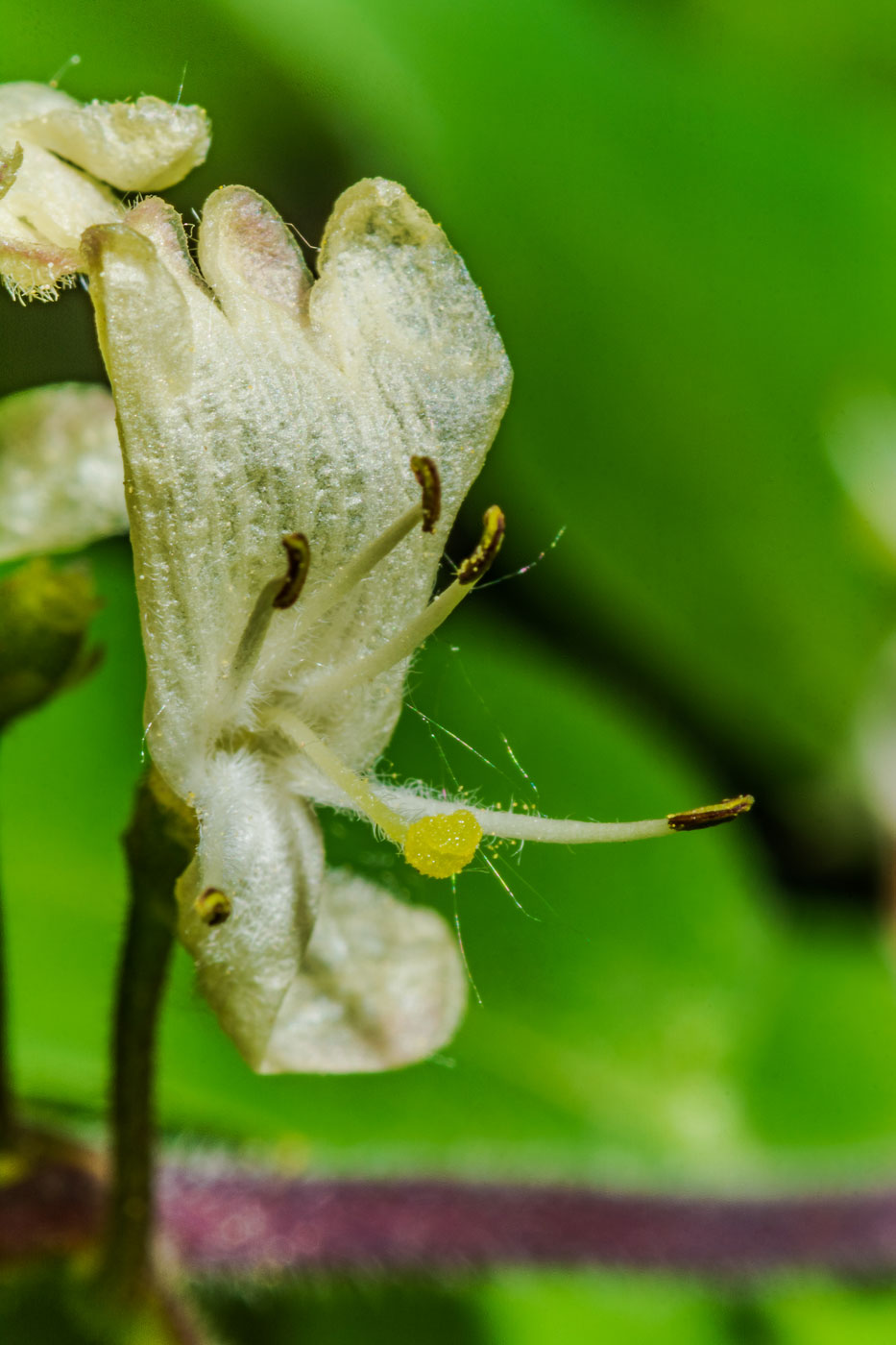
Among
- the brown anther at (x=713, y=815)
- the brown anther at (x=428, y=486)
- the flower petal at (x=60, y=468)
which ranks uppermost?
the brown anther at (x=428, y=486)

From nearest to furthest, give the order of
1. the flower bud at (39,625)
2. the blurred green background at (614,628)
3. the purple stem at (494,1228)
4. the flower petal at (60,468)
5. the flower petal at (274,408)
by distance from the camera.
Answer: the flower petal at (274,408), the flower bud at (39,625), the flower petal at (60,468), the purple stem at (494,1228), the blurred green background at (614,628)

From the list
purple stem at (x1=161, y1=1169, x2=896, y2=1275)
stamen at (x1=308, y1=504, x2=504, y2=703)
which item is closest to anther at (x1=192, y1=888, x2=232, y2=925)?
stamen at (x1=308, y1=504, x2=504, y2=703)

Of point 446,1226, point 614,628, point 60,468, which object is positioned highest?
point 60,468

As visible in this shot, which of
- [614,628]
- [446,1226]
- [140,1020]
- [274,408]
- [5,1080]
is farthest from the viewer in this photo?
[614,628]

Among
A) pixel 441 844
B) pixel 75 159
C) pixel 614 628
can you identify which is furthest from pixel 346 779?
pixel 614 628

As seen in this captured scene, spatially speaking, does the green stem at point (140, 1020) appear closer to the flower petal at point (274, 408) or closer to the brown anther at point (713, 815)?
the flower petal at point (274, 408)

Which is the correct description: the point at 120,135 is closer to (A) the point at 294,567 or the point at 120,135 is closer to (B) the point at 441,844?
(A) the point at 294,567

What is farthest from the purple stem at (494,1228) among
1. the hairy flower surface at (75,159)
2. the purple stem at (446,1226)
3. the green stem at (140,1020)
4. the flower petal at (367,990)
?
the hairy flower surface at (75,159)
